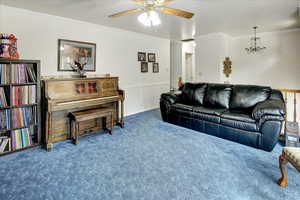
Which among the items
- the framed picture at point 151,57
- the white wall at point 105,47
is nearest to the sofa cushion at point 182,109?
the white wall at point 105,47

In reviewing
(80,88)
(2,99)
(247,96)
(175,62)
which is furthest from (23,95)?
(175,62)

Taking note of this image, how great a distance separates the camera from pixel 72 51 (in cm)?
354

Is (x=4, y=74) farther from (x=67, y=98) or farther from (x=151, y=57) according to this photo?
(x=151, y=57)

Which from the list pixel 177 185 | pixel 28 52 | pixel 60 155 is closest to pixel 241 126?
pixel 177 185

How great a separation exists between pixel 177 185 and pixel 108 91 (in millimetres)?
2473

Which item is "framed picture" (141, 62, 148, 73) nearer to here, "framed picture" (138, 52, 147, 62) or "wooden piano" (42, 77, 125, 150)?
"framed picture" (138, 52, 147, 62)

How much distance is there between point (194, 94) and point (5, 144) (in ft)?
12.1

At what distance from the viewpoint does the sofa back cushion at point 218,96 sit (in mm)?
3622

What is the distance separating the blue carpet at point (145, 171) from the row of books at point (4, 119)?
17.7 inches

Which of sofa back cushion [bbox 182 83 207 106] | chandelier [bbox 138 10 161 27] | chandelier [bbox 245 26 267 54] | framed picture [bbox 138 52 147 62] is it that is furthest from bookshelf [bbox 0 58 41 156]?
chandelier [bbox 245 26 267 54]

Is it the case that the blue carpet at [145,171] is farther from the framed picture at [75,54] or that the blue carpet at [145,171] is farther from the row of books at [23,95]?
the framed picture at [75,54]

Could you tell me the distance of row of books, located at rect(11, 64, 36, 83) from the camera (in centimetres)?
262

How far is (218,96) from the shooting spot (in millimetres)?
3707

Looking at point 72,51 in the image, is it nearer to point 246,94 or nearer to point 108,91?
→ point 108,91
